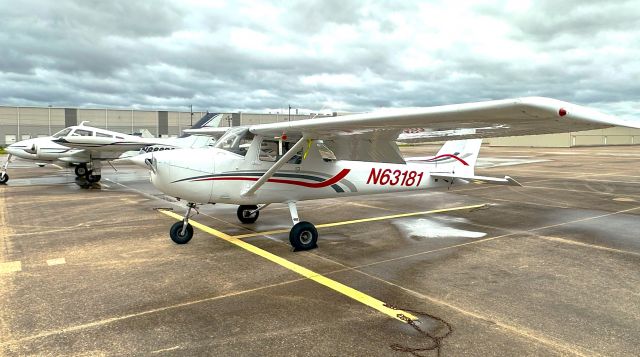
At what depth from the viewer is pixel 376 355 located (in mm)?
3486

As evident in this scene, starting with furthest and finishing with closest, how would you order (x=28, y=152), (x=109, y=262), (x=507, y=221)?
(x=28, y=152)
(x=507, y=221)
(x=109, y=262)

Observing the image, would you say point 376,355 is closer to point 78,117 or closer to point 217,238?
point 217,238

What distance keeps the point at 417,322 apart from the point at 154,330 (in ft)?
8.47

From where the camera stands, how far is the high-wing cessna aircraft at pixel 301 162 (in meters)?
6.21

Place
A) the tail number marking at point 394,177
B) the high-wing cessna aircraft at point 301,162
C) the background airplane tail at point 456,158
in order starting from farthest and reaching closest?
the background airplane tail at point 456,158, the tail number marking at point 394,177, the high-wing cessna aircraft at point 301,162

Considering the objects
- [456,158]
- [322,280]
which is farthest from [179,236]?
[456,158]

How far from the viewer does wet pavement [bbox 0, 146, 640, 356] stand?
→ 12.3ft

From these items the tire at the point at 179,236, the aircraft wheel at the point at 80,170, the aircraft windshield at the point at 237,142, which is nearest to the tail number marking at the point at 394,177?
the aircraft windshield at the point at 237,142

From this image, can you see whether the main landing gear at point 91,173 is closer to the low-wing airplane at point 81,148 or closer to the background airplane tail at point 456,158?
the low-wing airplane at point 81,148

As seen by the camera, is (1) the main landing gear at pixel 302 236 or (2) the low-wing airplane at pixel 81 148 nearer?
(1) the main landing gear at pixel 302 236

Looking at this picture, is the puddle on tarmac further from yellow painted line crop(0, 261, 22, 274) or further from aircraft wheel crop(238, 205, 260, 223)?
yellow painted line crop(0, 261, 22, 274)

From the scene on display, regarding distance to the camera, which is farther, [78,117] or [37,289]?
[78,117]

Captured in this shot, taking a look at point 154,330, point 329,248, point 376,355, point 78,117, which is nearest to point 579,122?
point 376,355

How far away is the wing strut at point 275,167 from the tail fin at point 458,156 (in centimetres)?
405
